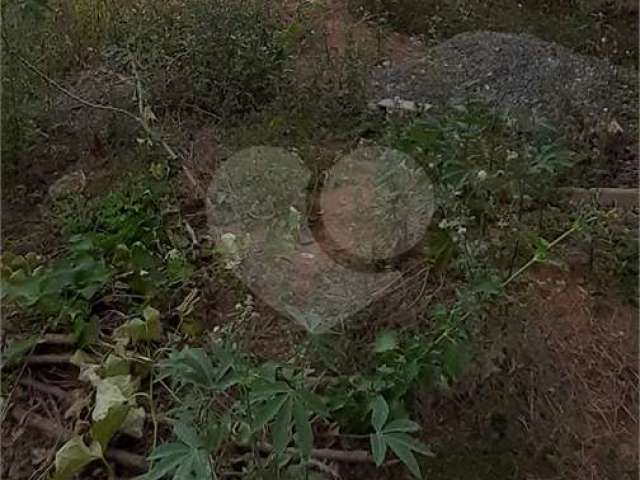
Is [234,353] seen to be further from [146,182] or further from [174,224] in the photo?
[146,182]

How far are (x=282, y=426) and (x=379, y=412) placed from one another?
0.24 metres

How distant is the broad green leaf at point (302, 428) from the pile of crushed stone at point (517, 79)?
163cm

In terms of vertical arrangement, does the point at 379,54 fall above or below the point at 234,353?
below

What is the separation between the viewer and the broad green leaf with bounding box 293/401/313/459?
162 centimetres

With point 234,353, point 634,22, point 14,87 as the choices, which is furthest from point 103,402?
point 634,22

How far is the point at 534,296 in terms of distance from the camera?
234 centimetres

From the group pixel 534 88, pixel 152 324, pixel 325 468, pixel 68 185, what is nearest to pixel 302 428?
pixel 325 468

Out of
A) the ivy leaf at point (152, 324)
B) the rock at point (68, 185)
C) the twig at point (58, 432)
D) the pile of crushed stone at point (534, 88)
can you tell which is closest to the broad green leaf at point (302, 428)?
the twig at point (58, 432)

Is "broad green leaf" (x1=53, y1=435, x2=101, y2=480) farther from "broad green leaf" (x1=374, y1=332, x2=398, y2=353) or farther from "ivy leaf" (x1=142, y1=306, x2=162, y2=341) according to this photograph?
"broad green leaf" (x1=374, y1=332, x2=398, y2=353)

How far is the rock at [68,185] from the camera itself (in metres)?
2.96

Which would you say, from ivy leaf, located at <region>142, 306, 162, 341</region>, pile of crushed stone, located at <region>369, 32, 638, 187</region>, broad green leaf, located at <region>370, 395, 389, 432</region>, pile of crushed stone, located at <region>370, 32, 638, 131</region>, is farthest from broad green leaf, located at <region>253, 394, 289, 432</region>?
pile of crushed stone, located at <region>370, 32, 638, 131</region>

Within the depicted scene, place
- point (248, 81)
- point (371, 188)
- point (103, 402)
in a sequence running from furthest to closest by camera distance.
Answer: point (248, 81) → point (371, 188) → point (103, 402)

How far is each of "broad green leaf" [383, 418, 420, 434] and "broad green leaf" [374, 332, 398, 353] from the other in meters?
0.17

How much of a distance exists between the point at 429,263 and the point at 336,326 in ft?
1.16
